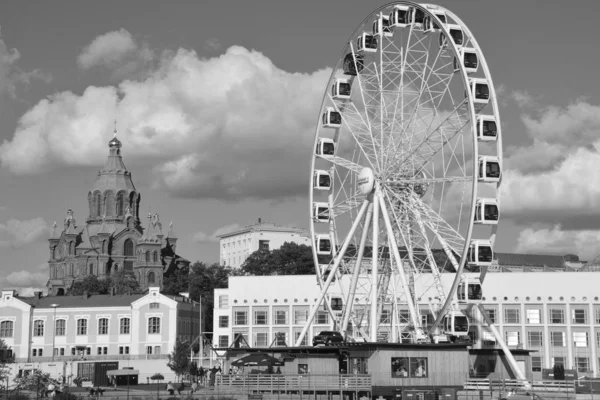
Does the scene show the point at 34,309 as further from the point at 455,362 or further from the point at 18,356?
the point at 455,362

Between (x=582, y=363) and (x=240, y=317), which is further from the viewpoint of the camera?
(x=240, y=317)

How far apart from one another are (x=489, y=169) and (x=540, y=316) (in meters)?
41.5

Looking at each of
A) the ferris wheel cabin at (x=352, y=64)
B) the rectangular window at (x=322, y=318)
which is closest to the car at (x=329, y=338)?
the ferris wheel cabin at (x=352, y=64)

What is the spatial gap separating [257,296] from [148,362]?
17.6 meters

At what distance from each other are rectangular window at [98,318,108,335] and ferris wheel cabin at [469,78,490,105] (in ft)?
252

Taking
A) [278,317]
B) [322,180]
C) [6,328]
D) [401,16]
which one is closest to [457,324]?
[322,180]

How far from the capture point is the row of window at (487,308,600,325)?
93562mm

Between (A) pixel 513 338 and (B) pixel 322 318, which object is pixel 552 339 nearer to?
(A) pixel 513 338

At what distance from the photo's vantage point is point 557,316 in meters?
94.1

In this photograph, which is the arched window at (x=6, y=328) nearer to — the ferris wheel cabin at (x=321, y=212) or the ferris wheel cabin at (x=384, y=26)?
the ferris wheel cabin at (x=321, y=212)

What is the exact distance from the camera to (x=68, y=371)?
4178 inches

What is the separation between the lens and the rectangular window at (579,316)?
307 ft

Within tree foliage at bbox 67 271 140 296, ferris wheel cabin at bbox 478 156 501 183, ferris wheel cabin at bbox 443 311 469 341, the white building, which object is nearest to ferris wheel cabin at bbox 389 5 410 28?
ferris wheel cabin at bbox 478 156 501 183

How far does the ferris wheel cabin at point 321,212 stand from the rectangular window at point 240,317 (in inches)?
1268
